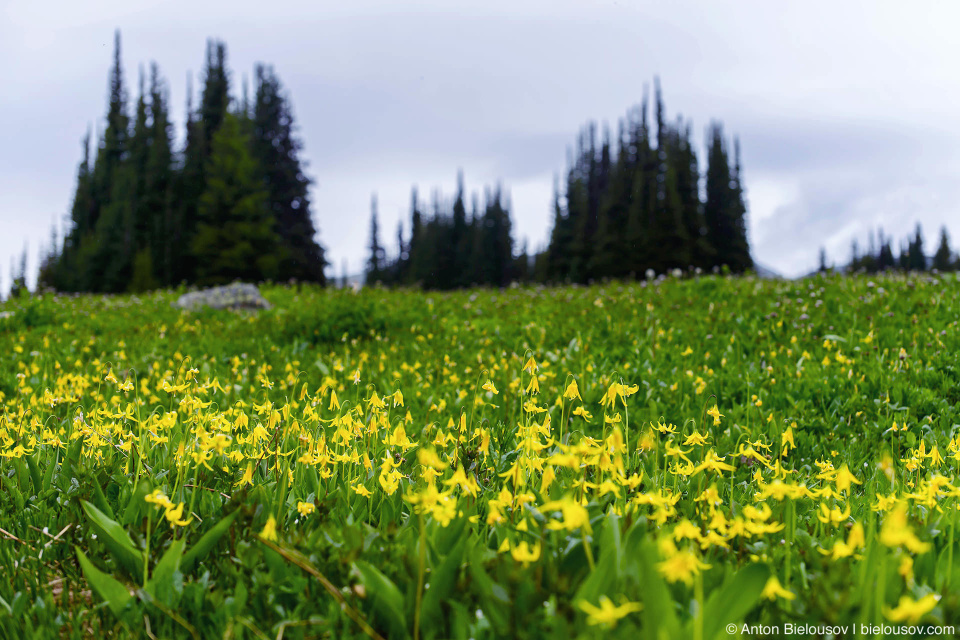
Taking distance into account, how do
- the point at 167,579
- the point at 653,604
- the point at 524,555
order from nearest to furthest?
1. the point at 653,604
2. the point at 524,555
3. the point at 167,579

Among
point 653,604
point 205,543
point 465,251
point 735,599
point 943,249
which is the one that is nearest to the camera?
point 653,604

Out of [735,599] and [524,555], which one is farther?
[524,555]

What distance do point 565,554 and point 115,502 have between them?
6.01 ft

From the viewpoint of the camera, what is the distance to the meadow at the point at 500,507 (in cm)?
149

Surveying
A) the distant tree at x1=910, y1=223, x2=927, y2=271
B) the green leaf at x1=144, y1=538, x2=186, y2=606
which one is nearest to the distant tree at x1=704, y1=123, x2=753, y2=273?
the distant tree at x1=910, y1=223, x2=927, y2=271

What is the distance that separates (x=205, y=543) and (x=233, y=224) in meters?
30.6

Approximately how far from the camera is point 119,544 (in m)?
1.94

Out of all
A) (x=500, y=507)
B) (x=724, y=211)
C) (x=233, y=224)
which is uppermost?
(x=724, y=211)

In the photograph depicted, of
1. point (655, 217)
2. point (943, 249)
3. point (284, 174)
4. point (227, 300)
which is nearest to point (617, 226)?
point (655, 217)

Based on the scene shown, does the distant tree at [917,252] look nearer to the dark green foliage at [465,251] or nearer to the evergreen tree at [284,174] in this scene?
the dark green foliage at [465,251]

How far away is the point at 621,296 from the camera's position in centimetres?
916

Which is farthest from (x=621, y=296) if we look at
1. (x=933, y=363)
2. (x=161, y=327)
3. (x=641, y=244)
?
(x=641, y=244)

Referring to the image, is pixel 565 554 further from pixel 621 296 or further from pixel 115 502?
pixel 621 296

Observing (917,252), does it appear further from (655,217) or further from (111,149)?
(111,149)
